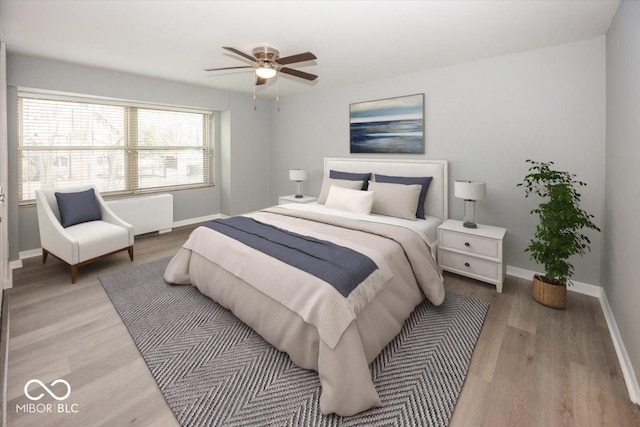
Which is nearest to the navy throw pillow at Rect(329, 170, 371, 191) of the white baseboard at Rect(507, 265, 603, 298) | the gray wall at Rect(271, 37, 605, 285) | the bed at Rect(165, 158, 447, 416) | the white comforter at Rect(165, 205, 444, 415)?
the bed at Rect(165, 158, 447, 416)

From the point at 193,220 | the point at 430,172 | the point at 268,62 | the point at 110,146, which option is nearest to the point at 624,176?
the point at 430,172

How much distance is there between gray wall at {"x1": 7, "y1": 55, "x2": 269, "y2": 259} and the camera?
3.61 metres

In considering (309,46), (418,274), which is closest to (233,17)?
(309,46)

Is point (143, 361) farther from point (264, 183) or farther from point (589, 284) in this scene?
point (264, 183)

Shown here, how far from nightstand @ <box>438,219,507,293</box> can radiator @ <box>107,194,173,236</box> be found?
4223mm

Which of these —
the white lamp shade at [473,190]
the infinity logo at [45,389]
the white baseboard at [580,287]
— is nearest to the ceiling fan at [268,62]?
the white lamp shade at [473,190]

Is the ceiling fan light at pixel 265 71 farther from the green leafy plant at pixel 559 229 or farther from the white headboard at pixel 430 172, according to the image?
the green leafy plant at pixel 559 229

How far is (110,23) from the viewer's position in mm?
2611

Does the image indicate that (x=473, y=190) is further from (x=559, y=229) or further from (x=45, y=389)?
(x=45, y=389)

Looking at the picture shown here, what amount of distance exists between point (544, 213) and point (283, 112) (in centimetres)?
457

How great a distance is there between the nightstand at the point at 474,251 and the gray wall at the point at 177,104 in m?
3.92

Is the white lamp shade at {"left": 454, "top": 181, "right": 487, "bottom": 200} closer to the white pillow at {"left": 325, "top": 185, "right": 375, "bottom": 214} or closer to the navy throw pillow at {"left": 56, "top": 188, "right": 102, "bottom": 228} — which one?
the white pillow at {"left": 325, "top": 185, "right": 375, "bottom": 214}

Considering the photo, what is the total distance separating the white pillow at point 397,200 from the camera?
3541mm

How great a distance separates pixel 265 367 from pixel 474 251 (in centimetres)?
233
